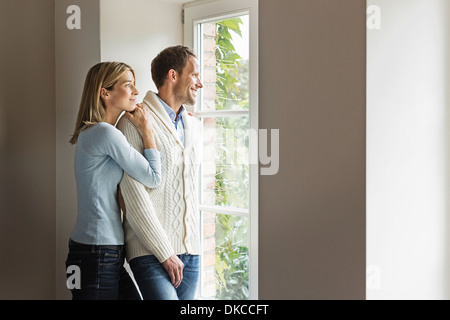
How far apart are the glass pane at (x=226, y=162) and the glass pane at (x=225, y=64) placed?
0.23 feet

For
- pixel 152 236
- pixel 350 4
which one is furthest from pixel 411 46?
pixel 152 236

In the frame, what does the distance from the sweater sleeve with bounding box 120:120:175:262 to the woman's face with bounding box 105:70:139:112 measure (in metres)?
0.25

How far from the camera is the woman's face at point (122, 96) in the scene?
178 cm

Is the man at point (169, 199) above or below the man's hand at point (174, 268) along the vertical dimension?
above

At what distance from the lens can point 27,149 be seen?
85.3 inches

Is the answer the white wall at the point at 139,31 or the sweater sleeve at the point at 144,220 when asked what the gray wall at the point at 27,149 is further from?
the sweater sleeve at the point at 144,220

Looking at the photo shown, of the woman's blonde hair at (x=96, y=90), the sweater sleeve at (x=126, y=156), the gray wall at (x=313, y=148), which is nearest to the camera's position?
the gray wall at (x=313, y=148)

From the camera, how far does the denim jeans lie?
169 cm

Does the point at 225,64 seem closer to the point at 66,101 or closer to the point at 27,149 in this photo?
the point at 66,101

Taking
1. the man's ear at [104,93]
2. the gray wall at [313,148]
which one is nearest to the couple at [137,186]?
the man's ear at [104,93]

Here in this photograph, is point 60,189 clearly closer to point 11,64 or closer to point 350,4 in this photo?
point 11,64

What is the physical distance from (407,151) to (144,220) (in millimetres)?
840

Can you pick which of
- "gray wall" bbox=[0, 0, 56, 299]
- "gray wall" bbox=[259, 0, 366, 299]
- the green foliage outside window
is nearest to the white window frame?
the green foliage outside window

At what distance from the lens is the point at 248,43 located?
196 centimetres
